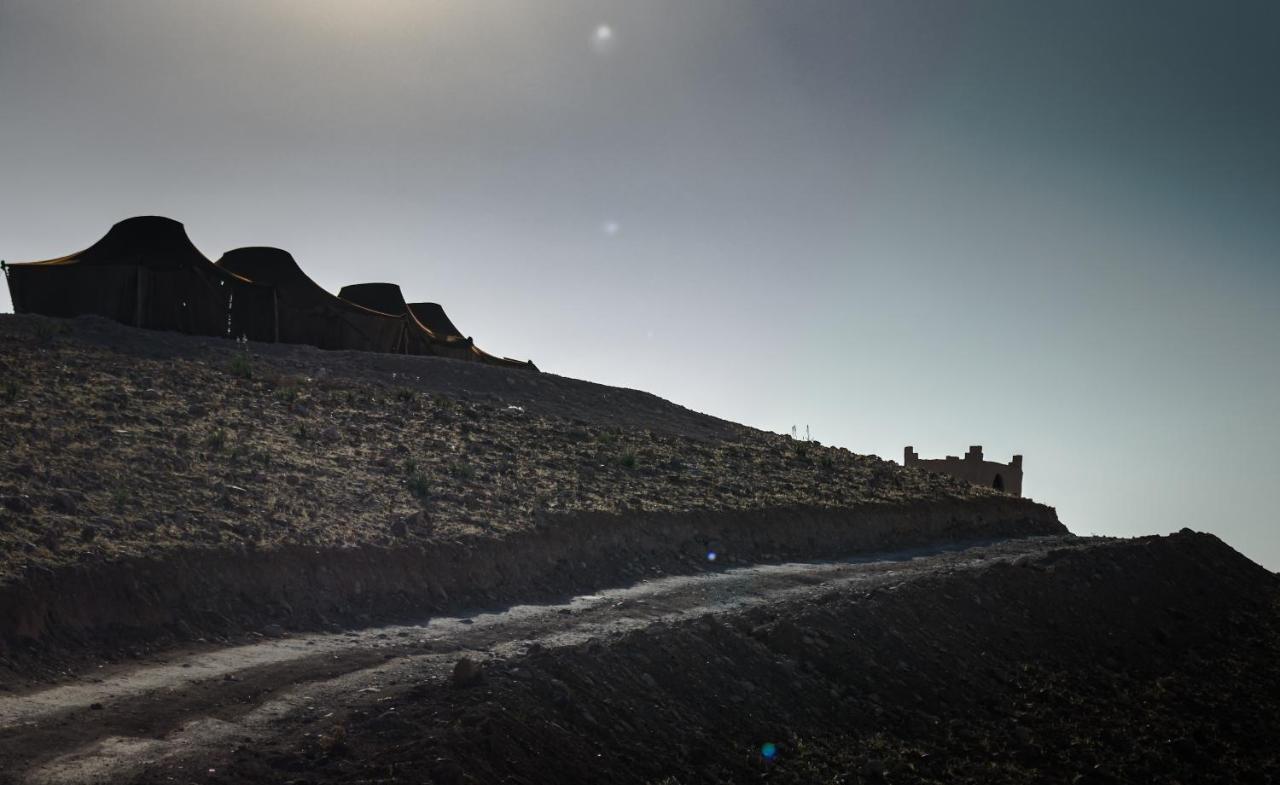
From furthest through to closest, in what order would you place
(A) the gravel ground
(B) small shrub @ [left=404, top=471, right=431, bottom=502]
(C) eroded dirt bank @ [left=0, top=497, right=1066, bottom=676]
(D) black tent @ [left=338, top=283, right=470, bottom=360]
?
1. (D) black tent @ [left=338, top=283, right=470, bottom=360]
2. (B) small shrub @ [left=404, top=471, right=431, bottom=502]
3. (A) the gravel ground
4. (C) eroded dirt bank @ [left=0, top=497, right=1066, bottom=676]

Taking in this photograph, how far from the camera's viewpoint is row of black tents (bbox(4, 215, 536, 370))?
32125 mm

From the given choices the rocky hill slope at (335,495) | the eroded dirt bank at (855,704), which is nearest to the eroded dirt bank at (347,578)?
the rocky hill slope at (335,495)

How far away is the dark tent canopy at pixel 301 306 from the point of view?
36.6 metres

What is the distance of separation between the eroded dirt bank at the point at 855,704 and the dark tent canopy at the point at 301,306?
25738mm

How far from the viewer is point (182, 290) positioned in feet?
108

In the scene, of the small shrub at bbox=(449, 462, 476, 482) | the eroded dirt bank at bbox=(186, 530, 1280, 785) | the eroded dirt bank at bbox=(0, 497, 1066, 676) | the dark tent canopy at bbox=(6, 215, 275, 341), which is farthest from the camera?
the dark tent canopy at bbox=(6, 215, 275, 341)

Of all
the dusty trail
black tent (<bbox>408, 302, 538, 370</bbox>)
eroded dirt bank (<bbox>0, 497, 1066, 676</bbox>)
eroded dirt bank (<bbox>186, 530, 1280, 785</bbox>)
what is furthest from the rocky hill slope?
black tent (<bbox>408, 302, 538, 370</bbox>)

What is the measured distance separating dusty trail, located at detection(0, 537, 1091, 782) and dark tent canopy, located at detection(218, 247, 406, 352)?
23.6 m

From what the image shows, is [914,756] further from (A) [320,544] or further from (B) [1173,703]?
(A) [320,544]

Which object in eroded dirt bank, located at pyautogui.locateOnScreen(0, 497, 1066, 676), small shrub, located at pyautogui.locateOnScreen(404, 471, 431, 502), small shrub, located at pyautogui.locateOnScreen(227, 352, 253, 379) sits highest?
small shrub, located at pyautogui.locateOnScreen(227, 352, 253, 379)

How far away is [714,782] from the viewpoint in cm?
971

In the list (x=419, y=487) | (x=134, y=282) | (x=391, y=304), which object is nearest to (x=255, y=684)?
(x=419, y=487)

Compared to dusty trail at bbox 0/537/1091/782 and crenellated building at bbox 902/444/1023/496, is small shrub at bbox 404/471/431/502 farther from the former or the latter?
crenellated building at bbox 902/444/1023/496

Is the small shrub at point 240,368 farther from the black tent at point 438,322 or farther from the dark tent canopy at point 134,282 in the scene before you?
the black tent at point 438,322
